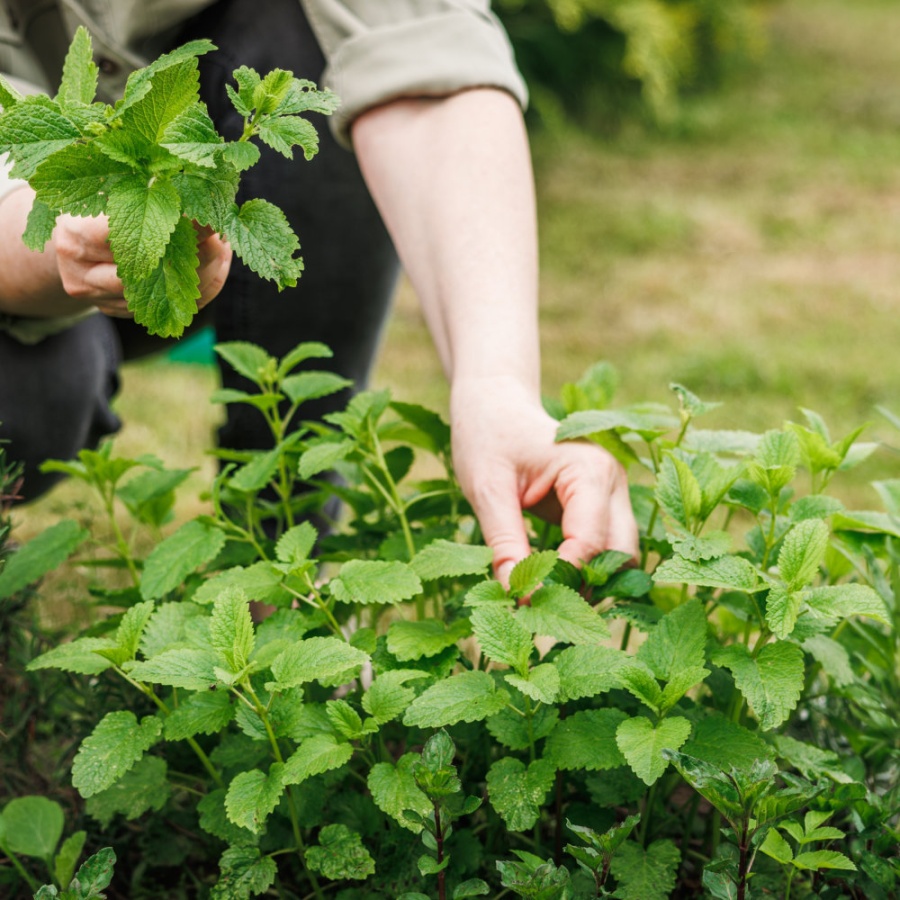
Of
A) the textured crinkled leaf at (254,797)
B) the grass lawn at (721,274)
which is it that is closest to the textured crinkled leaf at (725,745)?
the textured crinkled leaf at (254,797)

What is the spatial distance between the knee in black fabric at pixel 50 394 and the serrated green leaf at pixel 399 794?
80 centimetres

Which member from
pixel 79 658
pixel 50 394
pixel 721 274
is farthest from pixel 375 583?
pixel 721 274

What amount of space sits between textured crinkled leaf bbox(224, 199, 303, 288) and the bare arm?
0.44m

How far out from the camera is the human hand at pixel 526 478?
1.13 m

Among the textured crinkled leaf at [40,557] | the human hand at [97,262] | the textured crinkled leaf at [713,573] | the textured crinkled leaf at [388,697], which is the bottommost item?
the textured crinkled leaf at [40,557]

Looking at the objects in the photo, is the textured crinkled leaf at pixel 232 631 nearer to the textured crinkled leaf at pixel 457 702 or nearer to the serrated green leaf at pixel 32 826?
the textured crinkled leaf at pixel 457 702

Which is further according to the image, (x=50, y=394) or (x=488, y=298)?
(x=50, y=394)

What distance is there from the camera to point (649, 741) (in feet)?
2.79

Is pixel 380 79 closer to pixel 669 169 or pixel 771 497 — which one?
pixel 771 497

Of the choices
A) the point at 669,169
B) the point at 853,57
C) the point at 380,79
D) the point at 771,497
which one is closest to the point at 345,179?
the point at 380,79

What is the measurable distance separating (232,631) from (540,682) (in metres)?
0.25

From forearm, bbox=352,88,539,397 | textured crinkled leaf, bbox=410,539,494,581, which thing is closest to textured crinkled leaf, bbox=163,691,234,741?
textured crinkled leaf, bbox=410,539,494,581

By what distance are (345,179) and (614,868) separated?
1268mm

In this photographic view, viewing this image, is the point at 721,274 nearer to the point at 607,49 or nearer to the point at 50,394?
the point at 607,49
